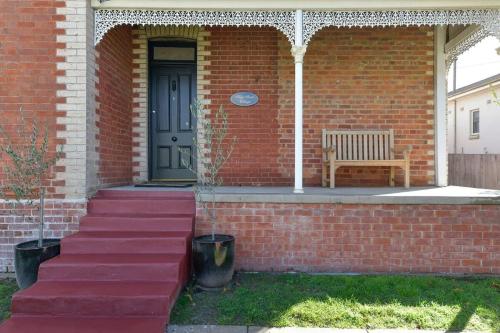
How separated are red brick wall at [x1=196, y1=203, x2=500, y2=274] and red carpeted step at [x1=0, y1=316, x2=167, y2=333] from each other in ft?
6.15

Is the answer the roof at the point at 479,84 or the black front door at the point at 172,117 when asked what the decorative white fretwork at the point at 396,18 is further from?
the roof at the point at 479,84

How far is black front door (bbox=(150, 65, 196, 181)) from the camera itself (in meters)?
7.27

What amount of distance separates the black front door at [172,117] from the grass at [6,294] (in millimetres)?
3004

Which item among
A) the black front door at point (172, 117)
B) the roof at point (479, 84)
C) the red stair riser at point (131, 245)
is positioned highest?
the roof at point (479, 84)

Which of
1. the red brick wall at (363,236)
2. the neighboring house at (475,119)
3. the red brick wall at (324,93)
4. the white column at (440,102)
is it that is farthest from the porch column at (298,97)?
the neighboring house at (475,119)

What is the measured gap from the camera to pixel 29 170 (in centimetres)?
487

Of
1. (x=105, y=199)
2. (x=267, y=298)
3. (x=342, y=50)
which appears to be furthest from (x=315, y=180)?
(x=105, y=199)

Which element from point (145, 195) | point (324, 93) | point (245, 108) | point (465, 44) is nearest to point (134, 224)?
point (145, 195)

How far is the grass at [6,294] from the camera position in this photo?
3.94 metres

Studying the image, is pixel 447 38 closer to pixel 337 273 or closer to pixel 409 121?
pixel 409 121

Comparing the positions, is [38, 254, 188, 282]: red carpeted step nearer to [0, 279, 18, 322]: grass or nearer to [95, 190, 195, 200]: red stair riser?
[0, 279, 18, 322]: grass

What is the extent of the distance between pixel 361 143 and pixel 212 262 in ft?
12.3

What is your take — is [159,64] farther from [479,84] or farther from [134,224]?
[479,84]

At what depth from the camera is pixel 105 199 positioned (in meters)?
5.39
